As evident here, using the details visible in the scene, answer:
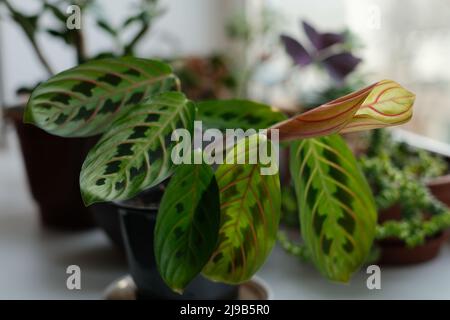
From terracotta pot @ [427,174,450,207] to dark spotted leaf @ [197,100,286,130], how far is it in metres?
0.32

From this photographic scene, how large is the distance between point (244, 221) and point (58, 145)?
1.51 feet

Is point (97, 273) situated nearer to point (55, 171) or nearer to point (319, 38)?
point (55, 171)

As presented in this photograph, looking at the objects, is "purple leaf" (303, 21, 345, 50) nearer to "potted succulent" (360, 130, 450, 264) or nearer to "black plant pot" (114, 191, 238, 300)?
"potted succulent" (360, 130, 450, 264)

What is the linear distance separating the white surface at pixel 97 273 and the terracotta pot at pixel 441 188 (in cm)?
8

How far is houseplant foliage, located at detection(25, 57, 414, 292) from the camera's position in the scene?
0.42m

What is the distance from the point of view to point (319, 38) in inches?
29.8

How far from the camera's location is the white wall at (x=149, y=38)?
75.7 inches

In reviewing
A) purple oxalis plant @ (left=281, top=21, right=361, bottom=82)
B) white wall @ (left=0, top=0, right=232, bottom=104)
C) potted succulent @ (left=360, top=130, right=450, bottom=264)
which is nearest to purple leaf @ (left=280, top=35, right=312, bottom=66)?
purple oxalis plant @ (left=281, top=21, right=361, bottom=82)

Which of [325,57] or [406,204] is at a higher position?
[325,57]

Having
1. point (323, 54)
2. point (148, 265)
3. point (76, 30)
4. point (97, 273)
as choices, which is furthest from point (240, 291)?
point (76, 30)

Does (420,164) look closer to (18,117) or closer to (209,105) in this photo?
(209,105)

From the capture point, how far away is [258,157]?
46 centimetres

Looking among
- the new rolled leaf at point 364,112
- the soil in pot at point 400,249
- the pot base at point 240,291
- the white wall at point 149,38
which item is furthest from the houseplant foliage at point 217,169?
the white wall at point 149,38
